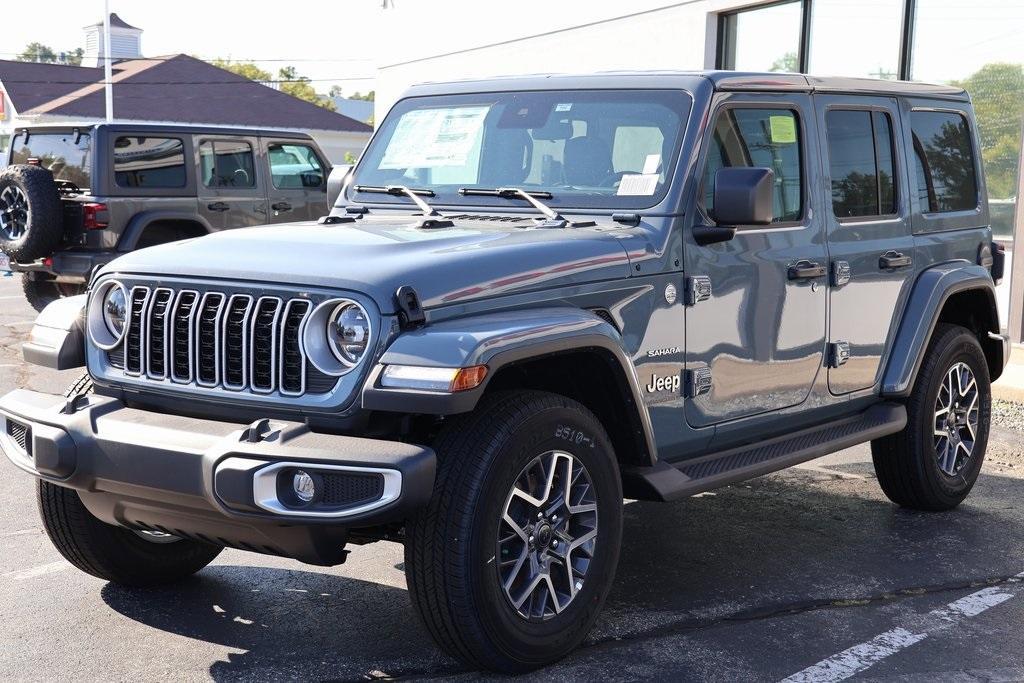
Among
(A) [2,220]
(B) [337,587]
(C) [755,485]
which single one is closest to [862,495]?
(C) [755,485]

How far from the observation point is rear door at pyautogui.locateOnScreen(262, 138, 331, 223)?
12.8m

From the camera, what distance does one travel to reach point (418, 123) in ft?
18.0

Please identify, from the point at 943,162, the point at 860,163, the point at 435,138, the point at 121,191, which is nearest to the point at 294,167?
the point at 121,191

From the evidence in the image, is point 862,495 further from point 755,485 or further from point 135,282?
point 135,282

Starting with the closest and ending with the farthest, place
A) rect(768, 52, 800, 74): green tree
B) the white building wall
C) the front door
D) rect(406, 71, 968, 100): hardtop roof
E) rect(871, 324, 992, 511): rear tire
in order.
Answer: the front door < rect(406, 71, 968, 100): hardtop roof < rect(871, 324, 992, 511): rear tire < rect(768, 52, 800, 74): green tree < the white building wall

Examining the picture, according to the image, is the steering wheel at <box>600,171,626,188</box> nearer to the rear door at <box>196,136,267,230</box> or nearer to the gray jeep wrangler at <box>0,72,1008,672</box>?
the gray jeep wrangler at <box>0,72,1008,672</box>

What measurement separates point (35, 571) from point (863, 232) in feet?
12.4

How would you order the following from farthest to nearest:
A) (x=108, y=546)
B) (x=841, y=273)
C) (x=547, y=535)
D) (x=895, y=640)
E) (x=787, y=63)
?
1. (x=787, y=63)
2. (x=841, y=273)
3. (x=108, y=546)
4. (x=895, y=640)
5. (x=547, y=535)

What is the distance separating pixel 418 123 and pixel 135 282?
1.73 meters

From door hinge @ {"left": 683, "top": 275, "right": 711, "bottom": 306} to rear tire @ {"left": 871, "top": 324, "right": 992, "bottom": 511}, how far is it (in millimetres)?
1784

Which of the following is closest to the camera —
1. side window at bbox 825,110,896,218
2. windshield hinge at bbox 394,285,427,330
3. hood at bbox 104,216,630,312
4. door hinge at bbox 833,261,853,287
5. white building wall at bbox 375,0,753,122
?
windshield hinge at bbox 394,285,427,330

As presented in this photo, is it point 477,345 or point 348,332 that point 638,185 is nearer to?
point 477,345

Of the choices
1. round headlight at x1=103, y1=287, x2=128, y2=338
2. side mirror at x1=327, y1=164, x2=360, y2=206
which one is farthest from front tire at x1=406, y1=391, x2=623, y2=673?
side mirror at x1=327, y1=164, x2=360, y2=206

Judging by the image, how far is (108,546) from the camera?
4617 mm
